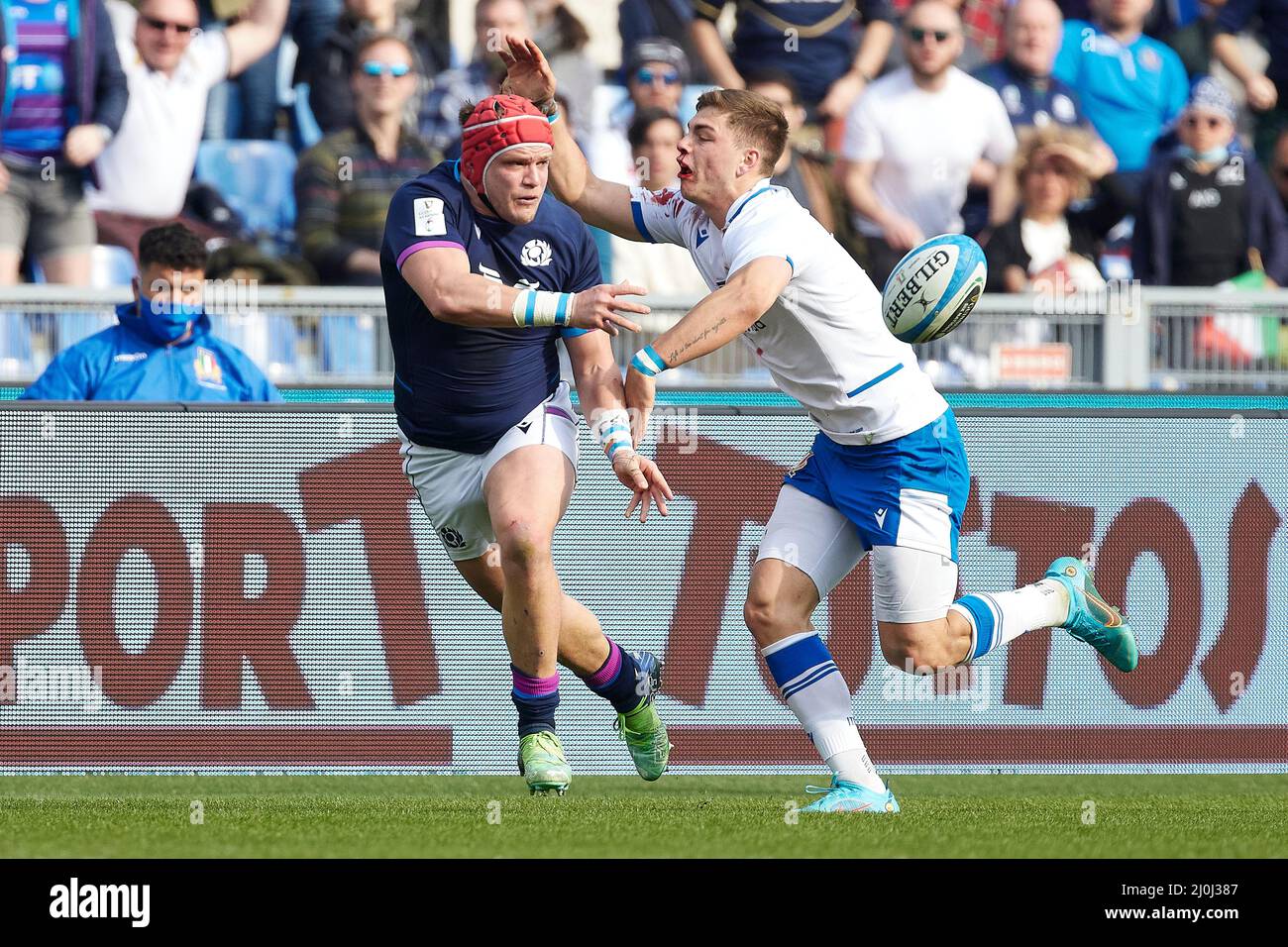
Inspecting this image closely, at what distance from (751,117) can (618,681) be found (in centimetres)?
219

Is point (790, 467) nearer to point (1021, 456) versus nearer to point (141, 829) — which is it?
point (1021, 456)

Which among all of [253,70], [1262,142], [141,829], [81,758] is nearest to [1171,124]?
[1262,142]

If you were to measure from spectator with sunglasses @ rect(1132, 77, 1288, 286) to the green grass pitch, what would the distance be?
499 centimetres

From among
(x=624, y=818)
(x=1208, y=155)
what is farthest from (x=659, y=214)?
(x=1208, y=155)

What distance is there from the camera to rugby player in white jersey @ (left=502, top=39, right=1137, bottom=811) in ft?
20.6

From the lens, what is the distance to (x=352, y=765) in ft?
26.2

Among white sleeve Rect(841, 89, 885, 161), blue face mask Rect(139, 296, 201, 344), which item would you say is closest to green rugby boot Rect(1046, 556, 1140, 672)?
blue face mask Rect(139, 296, 201, 344)

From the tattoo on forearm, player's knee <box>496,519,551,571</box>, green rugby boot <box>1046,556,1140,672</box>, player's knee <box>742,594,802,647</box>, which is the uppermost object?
the tattoo on forearm

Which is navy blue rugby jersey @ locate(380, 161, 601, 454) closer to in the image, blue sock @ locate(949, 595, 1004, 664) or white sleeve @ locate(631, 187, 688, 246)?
white sleeve @ locate(631, 187, 688, 246)

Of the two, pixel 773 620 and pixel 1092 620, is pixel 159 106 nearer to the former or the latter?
pixel 773 620

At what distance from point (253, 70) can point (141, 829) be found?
768 cm

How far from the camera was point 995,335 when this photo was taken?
10.2m

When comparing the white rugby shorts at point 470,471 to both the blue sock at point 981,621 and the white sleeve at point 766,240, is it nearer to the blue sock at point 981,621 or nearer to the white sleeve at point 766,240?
the white sleeve at point 766,240

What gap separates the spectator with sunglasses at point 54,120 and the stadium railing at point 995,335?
1.76 metres
